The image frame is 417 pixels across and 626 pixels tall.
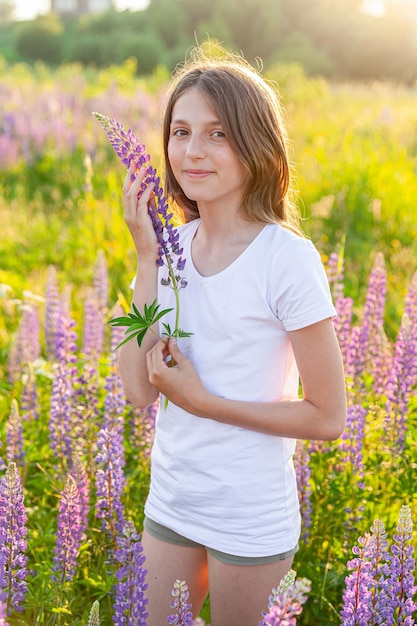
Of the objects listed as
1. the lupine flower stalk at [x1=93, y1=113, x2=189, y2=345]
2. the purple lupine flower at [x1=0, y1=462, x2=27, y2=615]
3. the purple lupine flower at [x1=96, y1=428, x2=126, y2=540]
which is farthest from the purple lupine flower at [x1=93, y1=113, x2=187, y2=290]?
the purple lupine flower at [x1=0, y1=462, x2=27, y2=615]

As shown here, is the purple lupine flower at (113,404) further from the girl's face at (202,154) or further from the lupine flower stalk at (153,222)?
the girl's face at (202,154)

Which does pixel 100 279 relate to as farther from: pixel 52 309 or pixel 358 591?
pixel 358 591

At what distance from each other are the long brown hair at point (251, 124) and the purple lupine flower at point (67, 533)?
983 mm

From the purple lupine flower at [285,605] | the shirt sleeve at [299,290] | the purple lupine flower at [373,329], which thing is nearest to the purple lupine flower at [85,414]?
the purple lupine flower at [373,329]

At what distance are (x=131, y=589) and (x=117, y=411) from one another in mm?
1032

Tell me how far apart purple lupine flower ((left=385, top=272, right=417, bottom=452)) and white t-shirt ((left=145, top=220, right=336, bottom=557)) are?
846mm

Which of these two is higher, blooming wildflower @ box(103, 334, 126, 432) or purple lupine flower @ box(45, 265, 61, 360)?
purple lupine flower @ box(45, 265, 61, 360)

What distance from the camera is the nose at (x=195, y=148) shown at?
213 centimetres

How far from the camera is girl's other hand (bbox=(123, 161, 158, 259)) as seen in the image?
7.09 ft

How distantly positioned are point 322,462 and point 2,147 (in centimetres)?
844

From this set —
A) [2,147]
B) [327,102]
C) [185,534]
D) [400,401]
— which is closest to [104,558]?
[185,534]

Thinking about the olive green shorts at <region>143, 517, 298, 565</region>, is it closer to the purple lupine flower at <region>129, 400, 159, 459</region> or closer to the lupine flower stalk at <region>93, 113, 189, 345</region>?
the lupine flower stalk at <region>93, 113, 189, 345</region>

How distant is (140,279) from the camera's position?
227 centimetres

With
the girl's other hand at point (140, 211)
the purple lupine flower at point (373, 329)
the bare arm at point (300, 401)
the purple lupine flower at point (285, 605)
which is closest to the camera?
the purple lupine flower at point (285, 605)
